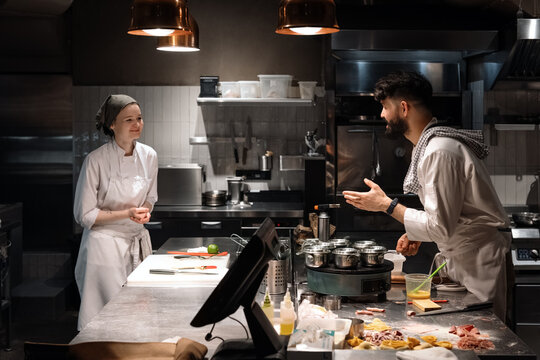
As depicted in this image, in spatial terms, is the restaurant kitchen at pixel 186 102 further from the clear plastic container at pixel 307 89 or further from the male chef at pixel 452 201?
the male chef at pixel 452 201

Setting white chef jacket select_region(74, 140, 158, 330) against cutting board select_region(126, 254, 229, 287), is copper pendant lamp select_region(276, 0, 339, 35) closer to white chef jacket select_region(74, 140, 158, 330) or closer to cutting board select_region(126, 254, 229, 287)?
cutting board select_region(126, 254, 229, 287)

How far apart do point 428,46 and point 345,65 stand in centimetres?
91

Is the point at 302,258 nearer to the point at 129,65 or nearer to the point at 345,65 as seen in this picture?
the point at 345,65

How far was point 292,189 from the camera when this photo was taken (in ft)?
23.0

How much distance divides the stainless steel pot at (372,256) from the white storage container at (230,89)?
3868mm

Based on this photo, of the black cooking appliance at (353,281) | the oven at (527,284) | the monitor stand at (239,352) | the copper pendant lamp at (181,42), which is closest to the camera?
the monitor stand at (239,352)

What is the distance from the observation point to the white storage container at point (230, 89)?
662cm

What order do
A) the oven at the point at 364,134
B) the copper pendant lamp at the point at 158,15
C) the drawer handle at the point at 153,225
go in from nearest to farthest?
the copper pendant lamp at the point at 158,15 → the drawer handle at the point at 153,225 → the oven at the point at 364,134

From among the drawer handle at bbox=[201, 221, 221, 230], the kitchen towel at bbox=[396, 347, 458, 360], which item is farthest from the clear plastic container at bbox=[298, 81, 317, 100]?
the kitchen towel at bbox=[396, 347, 458, 360]

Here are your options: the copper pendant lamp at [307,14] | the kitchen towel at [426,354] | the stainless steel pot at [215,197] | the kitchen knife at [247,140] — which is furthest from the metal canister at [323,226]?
the kitchen knife at [247,140]

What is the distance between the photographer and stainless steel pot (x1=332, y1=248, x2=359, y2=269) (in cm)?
293

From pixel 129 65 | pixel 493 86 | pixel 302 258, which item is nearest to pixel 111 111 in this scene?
→ pixel 302 258

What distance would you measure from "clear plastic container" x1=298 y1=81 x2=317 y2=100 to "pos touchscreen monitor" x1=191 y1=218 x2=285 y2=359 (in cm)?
448

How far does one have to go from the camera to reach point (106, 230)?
4.48 m
